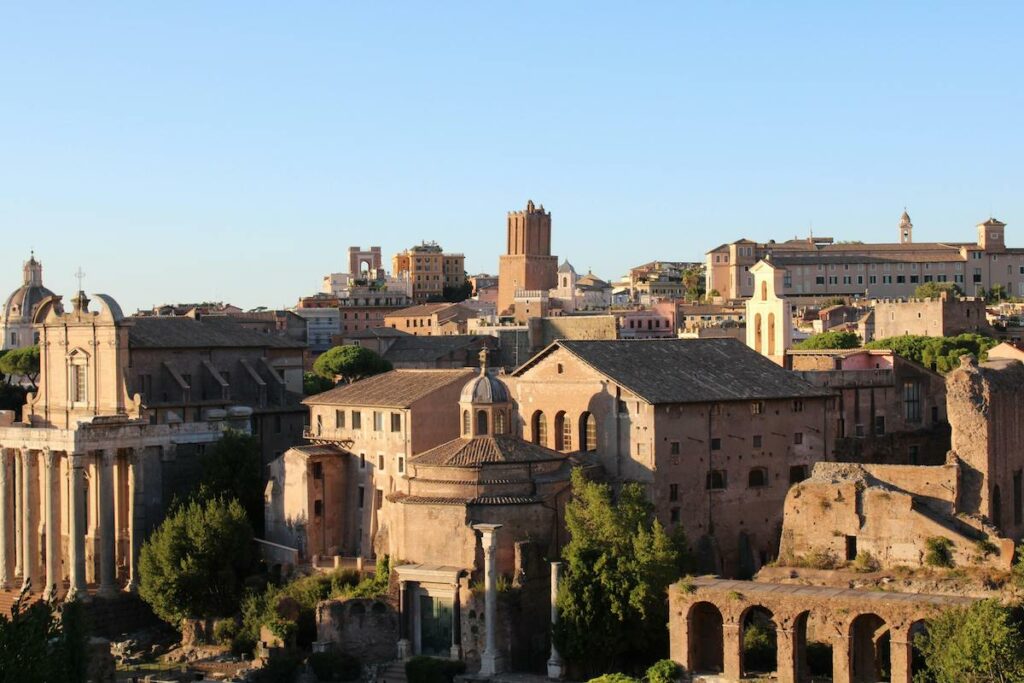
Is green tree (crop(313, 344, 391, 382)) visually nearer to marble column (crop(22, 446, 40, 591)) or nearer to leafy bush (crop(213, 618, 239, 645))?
marble column (crop(22, 446, 40, 591))

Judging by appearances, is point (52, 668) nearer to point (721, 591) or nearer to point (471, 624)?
point (471, 624)

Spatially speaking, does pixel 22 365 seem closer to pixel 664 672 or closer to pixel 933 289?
pixel 664 672

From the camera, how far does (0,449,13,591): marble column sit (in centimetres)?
6303

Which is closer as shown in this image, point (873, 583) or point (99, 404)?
point (873, 583)

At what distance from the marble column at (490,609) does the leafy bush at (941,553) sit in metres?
11.8

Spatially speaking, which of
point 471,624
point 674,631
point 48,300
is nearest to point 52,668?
point 471,624

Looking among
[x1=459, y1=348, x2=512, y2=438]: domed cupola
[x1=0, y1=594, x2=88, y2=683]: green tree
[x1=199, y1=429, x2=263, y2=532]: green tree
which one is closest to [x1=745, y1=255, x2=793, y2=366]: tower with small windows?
[x1=459, y1=348, x2=512, y2=438]: domed cupola

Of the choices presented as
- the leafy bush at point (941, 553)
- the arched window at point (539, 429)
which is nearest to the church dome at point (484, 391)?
the arched window at point (539, 429)

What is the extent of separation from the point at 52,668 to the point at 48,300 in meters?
29.7

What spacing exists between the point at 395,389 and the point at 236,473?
→ 6803 millimetres

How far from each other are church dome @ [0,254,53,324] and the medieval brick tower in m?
40.9

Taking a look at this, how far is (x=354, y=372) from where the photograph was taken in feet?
298

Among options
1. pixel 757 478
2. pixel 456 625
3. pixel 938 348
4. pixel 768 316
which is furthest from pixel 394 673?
pixel 938 348

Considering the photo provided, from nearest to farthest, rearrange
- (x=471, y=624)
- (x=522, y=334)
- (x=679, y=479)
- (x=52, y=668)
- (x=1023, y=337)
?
(x=52, y=668)
(x=471, y=624)
(x=679, y=479)
(x=1023, y=337)
(x=522, y=334)
